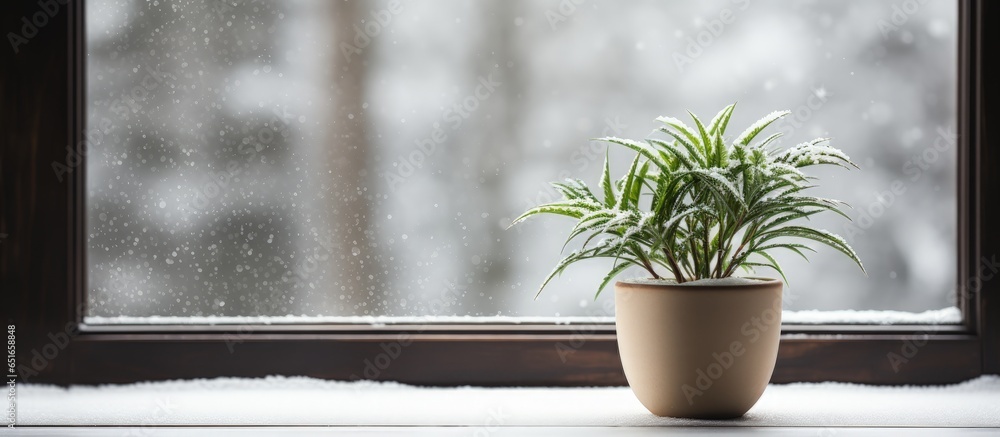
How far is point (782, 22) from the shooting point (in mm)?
1175

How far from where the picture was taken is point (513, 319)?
46.1 inches

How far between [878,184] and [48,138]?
1.30m

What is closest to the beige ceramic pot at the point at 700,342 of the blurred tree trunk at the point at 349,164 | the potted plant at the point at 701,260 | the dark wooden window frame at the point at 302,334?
the potted plant at the point at 701,260

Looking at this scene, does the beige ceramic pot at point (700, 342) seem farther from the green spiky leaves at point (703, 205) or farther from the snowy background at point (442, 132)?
the snowy background at point (442, 132)

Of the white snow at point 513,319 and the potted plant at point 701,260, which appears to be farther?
the white snow at point 513,319

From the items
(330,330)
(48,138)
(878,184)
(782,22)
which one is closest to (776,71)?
(782,22)

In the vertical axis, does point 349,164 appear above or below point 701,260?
above

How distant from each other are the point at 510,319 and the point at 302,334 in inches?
12.9

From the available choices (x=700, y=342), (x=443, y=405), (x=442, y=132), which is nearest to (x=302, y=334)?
(x=443, y=405)

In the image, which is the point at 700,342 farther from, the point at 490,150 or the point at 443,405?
the point at 490,150

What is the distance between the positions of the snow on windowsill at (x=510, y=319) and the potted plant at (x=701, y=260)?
26 cm

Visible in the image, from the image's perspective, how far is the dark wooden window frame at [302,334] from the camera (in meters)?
1.12

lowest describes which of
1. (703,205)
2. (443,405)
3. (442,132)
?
(443,405)

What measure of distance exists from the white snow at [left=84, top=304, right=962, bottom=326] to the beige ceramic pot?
0.25 m
